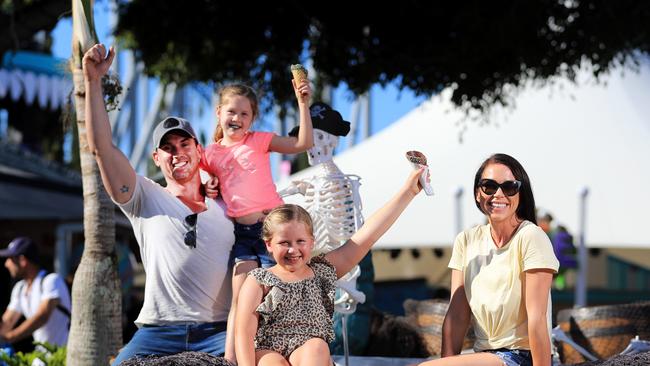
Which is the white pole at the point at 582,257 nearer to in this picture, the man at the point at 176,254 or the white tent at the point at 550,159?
the white tent at the point at 550,159

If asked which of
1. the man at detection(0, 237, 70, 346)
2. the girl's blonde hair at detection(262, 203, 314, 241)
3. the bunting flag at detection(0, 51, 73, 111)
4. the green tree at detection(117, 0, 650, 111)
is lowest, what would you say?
the man at detection(0, 237, 70, 346)

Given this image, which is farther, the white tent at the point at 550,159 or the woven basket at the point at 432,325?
the white tent at the point at 550,159

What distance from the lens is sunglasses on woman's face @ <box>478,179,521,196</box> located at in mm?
4164

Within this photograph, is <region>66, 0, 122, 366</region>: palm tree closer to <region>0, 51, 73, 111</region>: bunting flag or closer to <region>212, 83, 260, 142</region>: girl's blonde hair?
<region>212, 83, 260, 142</region>: girl's blonde hair

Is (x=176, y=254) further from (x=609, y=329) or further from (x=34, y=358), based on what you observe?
(x=609, y=329)

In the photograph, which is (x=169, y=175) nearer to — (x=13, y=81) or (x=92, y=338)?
(x=92, y=338)

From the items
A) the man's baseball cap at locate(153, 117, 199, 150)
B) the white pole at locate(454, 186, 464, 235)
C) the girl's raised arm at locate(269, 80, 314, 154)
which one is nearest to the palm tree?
the girl's raised arm at locate(269, 80, 314, 154)

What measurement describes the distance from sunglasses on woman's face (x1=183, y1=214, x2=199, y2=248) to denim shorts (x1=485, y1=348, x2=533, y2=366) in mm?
1234

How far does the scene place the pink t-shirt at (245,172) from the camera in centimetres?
436

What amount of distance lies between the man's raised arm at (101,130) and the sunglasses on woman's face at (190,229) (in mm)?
288

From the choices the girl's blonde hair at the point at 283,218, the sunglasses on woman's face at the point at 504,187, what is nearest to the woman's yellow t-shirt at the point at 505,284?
the sunglasses on woman's face at the point at 504,187

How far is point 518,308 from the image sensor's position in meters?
4.09

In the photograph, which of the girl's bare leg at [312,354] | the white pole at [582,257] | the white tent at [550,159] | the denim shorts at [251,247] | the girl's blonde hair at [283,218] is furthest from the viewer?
the white tent at [550,159]

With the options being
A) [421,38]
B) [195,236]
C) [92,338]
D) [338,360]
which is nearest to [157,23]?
[421,38]
